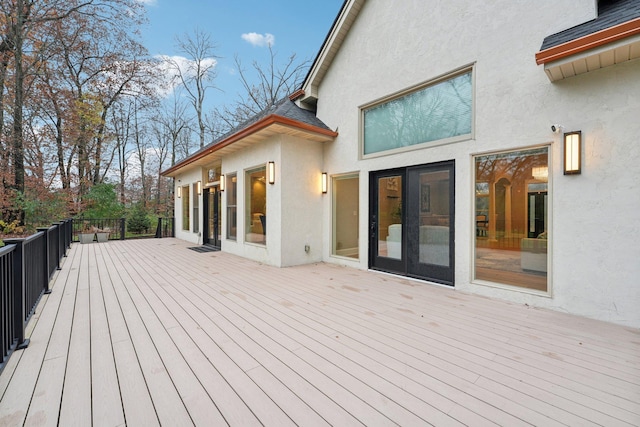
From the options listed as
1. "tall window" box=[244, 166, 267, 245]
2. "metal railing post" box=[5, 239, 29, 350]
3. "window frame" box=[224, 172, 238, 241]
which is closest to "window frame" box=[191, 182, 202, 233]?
"window frame" box=[224, 172, 238, 241]

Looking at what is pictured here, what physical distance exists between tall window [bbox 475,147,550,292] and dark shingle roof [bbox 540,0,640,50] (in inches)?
48.9

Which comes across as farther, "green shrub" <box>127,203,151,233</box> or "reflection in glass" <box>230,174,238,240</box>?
"green shrub" <box>127,203,151,233</box>

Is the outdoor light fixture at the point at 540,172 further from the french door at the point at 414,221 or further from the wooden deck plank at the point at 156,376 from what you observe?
the wooden deck plank at the point at 156,376

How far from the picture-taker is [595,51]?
281 centimetres

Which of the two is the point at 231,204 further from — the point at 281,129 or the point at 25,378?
the point at 25,378

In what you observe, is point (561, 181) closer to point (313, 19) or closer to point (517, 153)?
point (517, 153)

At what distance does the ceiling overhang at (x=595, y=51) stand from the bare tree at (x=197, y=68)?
695 inches

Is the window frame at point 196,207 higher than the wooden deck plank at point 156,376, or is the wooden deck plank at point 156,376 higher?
the window frame at point 196,207

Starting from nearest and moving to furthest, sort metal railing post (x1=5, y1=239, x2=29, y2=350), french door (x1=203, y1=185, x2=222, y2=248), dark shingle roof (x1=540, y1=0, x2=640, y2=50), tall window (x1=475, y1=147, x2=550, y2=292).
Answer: metal railing post (x1=5, y1=239, x2=29, y2=350), dark shingle roof (x1=540, y1=0, x2=640, y2=50), tall window (x1=475, y1=147, x2=550, y2=292), french door (x1=203, y1=185, x2=222, y2=248)

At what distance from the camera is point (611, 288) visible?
3.03 metres

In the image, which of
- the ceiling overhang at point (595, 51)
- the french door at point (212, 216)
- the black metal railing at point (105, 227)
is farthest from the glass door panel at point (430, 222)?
the black metal railing at point (105, 227)

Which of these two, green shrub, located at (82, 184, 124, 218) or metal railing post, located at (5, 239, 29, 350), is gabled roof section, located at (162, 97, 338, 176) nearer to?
metal railing post, located at (5, 239, 29, 350)

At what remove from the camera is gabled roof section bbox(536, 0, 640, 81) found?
104 inches

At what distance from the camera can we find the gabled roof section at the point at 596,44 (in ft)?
8.69
